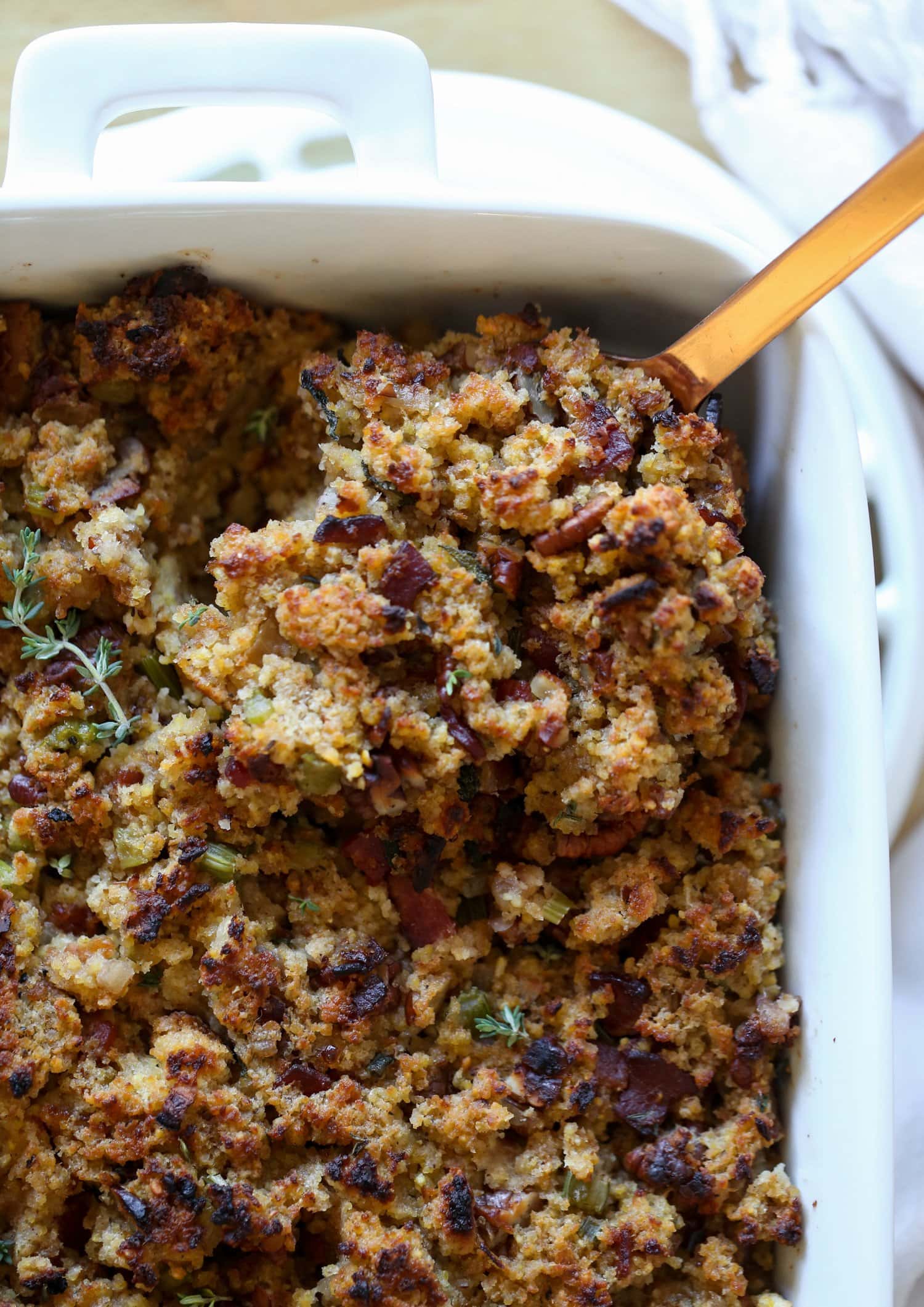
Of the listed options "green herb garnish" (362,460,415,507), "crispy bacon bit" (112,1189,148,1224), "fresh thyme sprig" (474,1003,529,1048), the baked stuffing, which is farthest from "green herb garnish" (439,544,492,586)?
"crispy bacon bit" (112,1189,148,1224)

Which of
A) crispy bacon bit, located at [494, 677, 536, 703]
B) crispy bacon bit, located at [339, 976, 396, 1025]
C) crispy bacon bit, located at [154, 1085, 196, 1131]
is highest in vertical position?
crispy bacon bit, located at [494, 677, 536, 703]

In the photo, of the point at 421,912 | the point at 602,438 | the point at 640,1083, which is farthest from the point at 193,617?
the point at 640,1083

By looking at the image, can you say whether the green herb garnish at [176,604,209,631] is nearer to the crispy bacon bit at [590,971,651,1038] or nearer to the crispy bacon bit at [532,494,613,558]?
the crispy bacon bit at [532,494,613,558]

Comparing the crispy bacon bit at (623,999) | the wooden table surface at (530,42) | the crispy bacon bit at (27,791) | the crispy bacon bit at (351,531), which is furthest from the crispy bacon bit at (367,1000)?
the wooden table surface at (530,42)

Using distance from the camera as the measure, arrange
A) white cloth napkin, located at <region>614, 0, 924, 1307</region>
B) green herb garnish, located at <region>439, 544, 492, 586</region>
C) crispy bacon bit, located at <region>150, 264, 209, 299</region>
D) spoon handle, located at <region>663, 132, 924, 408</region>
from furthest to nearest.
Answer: white cloth napkin, located at <region>614, 0, 924, 1307</region>
crispy bacon bit, located at <region>150, 264, 209, 299</region>
green herb garnish, located at <region>439, 544, 492, 586</region>
spoon handle, located at <region>663, 132, 924, 408</region>

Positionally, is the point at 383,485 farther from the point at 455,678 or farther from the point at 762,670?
the point at 762,670

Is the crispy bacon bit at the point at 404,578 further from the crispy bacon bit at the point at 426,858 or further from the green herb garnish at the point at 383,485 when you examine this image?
the crispy bacon bit at the point at 426,858

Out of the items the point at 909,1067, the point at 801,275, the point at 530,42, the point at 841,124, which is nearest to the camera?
the point at 801,275
